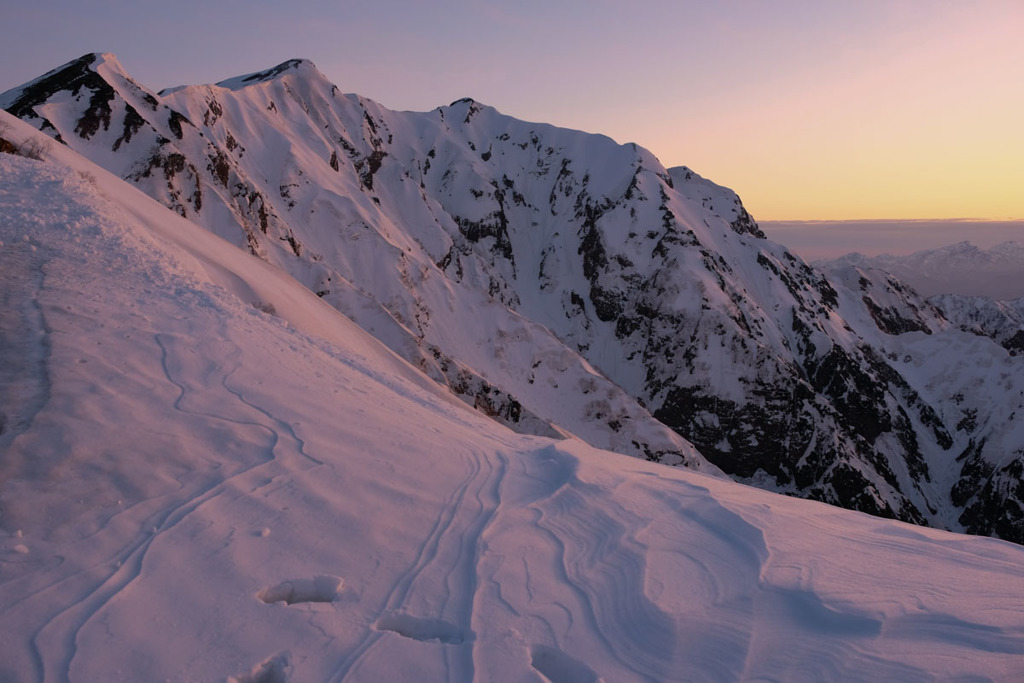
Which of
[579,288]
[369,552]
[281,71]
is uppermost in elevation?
[281,71]

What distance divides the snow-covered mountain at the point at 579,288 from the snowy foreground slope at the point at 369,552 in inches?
1197

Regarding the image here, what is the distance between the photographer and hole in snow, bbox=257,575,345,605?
469cm

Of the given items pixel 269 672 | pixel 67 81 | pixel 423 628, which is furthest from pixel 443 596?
pixel 67 81

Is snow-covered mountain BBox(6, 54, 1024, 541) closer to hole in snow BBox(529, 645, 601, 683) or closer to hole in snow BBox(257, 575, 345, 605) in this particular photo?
hole in snow BBox(257, 575, 345, 605)

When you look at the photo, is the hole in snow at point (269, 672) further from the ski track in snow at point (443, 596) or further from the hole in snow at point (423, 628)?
the hole in snow at point (423, 628)

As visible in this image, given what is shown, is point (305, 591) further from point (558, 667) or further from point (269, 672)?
point (558, 667)

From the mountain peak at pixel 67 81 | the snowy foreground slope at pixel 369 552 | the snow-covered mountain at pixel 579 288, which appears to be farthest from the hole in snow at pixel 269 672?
the mountain peak at pixel 67 81

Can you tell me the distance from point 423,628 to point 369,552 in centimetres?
100

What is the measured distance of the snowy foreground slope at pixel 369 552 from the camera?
4.23 meters

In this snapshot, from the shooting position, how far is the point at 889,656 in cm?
459

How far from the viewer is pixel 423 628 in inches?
182

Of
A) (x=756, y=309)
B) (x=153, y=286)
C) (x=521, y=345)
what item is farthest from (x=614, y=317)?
(x=153, y=286)

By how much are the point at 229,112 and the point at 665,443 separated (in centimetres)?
6409

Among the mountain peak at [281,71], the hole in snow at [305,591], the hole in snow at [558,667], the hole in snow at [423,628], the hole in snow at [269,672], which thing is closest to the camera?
the hole in snow at [269,672]
